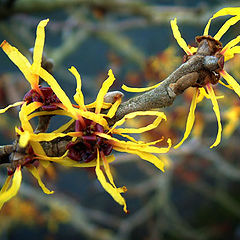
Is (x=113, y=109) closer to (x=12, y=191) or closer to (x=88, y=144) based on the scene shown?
(x=88, y=144)

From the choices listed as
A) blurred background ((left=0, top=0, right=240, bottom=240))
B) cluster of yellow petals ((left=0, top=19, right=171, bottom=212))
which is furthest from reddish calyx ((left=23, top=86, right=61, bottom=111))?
blurred background ((left=0, top=0, right=240, bottom=240))

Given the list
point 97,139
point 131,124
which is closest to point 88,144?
point 97,139

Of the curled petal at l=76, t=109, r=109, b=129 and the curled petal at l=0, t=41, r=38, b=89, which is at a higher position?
the curled petal at l=0, t=41, r=38, b=89

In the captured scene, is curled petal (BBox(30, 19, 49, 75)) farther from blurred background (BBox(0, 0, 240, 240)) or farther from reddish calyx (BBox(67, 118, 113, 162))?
blurred background (BBox(0, 0, 240, 240))

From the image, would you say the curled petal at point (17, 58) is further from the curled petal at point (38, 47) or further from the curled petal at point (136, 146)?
the curled petal at point (136, 146)

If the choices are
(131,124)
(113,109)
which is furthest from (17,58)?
(131,124)

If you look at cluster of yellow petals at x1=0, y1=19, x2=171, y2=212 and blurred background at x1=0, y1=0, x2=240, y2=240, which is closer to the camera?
cluster of yellow petals at x1=0, y1=19, x2=171, y2=212

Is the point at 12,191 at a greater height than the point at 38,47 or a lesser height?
lesser

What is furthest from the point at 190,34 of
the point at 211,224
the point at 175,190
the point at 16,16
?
the point at 16,16

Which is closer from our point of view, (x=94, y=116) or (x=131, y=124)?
(x=94, y=116)

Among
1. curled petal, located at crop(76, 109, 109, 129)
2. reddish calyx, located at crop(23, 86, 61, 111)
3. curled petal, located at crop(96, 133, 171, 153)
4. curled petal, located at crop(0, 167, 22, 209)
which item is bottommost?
curled petal, located at crop(0, 167, 22, 209)
